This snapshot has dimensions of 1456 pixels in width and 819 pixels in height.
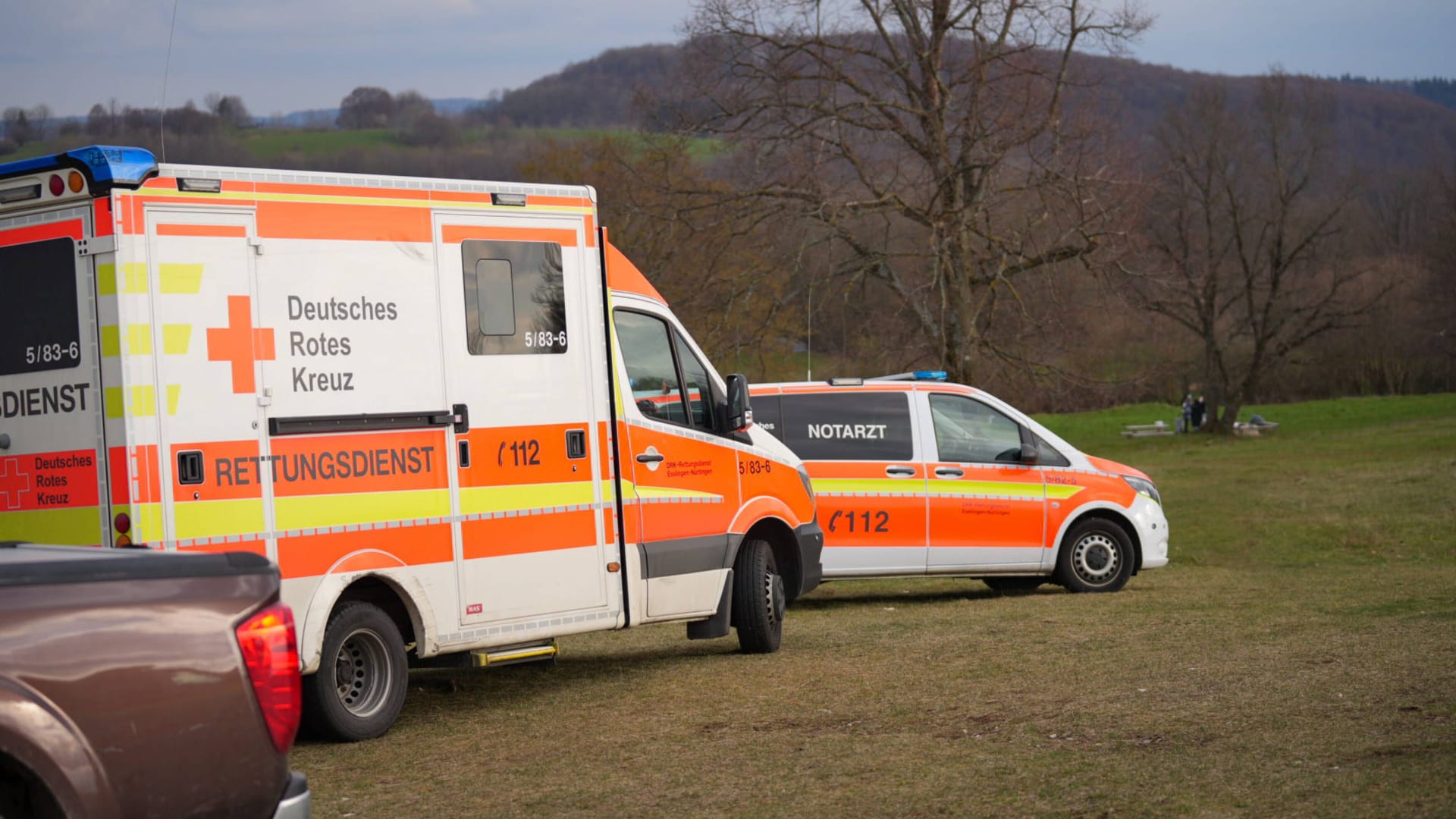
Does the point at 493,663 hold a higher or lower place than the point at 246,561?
lower

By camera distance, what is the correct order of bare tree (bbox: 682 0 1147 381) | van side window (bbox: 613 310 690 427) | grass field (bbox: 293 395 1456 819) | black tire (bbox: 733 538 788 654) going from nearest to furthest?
grass field (bbox: 293 395 1456 819)
van side window (bbox: 613 310 690 427)
black tire (bbox: 733 538 788 654)
bare tree (bbox: 682 0 1147 381)

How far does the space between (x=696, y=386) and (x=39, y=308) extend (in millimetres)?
4233

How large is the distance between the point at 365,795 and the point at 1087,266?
17853 millimetres

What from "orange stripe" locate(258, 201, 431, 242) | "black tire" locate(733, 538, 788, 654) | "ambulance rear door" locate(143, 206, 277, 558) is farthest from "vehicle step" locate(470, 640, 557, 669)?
"orange stripe" locate(258, 201, 431, 242)

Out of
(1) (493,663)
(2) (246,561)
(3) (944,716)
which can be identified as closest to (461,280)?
(1) (493,663)

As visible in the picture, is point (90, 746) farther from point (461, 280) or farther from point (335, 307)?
point (461, 280)

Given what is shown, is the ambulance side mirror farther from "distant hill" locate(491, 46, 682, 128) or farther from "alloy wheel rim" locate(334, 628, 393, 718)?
"distant hill" locate(491, 46, 682, 128)

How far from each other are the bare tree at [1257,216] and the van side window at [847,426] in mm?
36730

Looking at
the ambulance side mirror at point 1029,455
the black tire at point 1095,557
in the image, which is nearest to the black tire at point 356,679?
the ambulance side mirror at point 1029,455

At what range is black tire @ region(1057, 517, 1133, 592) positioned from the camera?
541 inches

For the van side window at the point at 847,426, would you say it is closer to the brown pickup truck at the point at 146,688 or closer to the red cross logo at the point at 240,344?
the red cross logo at the point at 240,344

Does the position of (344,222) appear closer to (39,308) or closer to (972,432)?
(39,308)

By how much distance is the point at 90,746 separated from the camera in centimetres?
353

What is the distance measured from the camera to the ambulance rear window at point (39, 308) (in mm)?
6910
